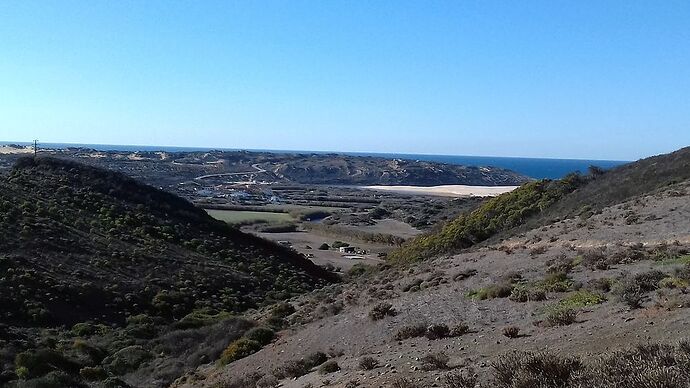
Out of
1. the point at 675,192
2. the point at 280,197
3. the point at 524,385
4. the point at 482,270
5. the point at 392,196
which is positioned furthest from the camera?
the point at 392,196

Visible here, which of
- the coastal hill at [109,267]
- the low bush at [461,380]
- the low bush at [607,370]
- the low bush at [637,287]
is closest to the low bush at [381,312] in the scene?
the coastal hill at [109,267]

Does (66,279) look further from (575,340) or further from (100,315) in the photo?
(575,340)

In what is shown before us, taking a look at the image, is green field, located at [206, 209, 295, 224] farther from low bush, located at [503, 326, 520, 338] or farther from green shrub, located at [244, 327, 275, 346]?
low bush, located at [503, 326, 520, 338]

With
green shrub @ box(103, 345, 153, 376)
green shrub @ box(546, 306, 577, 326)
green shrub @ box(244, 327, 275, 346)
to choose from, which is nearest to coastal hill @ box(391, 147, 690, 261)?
green shrub @ box(244, 327, 275, 346)

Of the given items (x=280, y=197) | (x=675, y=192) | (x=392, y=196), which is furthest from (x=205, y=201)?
(x=675, y=192)

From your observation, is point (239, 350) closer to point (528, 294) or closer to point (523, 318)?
point (528, 294)

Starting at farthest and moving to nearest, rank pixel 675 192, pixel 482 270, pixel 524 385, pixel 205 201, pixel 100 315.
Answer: pixel 205 201 < pixel 675 192 < pixel 100 315 < pixel 482 270 < pixel 524 385

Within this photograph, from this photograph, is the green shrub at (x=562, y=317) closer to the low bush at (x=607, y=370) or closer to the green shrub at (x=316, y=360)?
the low bush at (x=607, y=370)
